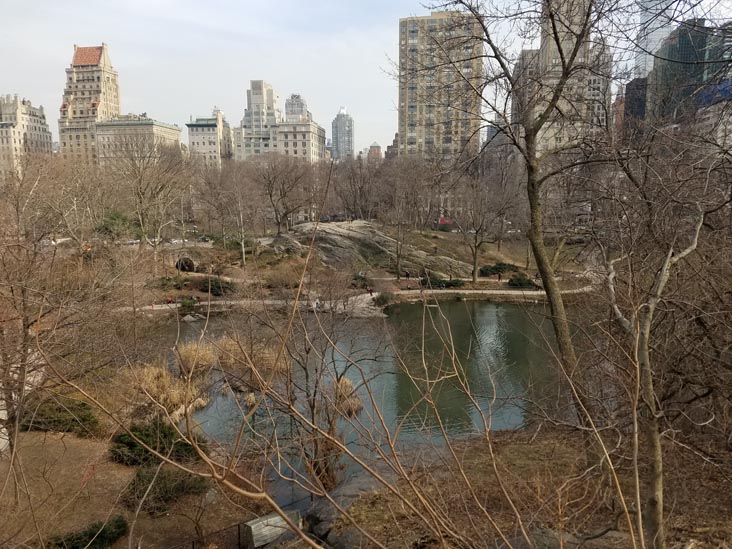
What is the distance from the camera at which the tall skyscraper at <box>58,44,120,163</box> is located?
93250 millimetres

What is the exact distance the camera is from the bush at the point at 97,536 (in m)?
6.79

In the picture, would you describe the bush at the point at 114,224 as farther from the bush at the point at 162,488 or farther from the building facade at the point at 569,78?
the building facade at the point at 569,78

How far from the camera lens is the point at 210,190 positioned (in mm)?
42219

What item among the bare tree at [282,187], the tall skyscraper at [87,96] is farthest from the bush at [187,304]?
the tall skyscraper at [87,96]

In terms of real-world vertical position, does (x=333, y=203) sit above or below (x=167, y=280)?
above

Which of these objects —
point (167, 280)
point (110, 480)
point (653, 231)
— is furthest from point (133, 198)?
point (653, 231)

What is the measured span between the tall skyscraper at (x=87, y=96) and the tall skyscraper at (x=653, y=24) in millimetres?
102754

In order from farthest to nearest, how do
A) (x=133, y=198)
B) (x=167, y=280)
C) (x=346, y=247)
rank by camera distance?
(x=346, y=247), (x=133, y=198), (x=167, y=280)

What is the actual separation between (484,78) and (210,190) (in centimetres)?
3805

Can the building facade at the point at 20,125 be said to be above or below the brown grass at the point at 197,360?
above

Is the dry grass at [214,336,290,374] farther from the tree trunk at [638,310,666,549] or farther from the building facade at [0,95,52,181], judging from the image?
the building facade at [0,95,52,181]

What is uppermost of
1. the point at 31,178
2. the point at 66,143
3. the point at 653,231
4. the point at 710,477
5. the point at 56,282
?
the point at 66,143

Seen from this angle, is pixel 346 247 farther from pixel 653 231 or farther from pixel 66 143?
pixel 66 143

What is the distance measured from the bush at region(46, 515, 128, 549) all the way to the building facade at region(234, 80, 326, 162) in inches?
2775
